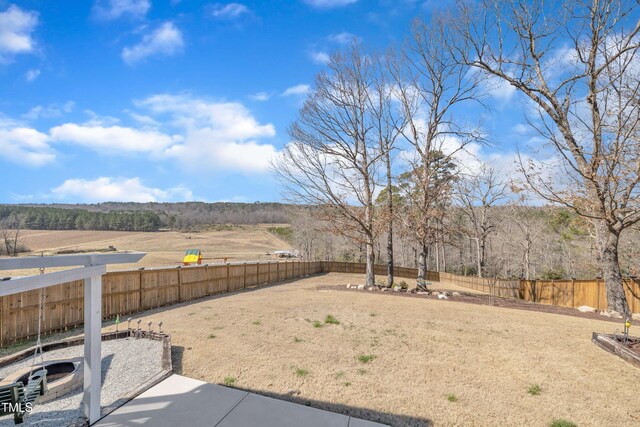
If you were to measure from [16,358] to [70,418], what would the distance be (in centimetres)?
319

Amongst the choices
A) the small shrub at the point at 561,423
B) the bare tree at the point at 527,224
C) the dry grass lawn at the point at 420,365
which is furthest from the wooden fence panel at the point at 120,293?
the bare tree at the point at 527,224

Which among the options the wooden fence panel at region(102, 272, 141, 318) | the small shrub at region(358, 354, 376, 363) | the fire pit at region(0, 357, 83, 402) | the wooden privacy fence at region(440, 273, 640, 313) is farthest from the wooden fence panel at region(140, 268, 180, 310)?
the wooden privacy fence at region(440, 273, 640, 313)

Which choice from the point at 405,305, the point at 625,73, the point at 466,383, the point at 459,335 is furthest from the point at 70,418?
the point at 625,73

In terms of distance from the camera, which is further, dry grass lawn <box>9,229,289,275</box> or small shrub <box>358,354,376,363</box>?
dry grass lawn <box>9,229,289,275</box>

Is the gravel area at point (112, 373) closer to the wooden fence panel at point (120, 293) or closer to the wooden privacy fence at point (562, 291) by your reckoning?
the wooden fence panel at point (120, 293)

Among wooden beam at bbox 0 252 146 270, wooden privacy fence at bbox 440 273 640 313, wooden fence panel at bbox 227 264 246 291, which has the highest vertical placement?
wooden beam at bbox 0 252 146 270

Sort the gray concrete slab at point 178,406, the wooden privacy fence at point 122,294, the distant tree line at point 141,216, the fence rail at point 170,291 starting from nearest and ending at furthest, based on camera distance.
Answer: the gray concrete slab at point 178,406 → the wooden privacy fence at point 122,294 → the fence rail at point 170,291 → the distant tree line at point 141,216

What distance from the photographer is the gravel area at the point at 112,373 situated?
13.1 ft

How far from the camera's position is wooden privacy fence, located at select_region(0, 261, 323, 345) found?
7406 millimetres

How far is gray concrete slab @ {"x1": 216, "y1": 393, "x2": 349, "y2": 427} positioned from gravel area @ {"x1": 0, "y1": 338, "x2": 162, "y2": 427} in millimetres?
1580

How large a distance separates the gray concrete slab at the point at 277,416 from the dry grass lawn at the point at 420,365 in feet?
0.92

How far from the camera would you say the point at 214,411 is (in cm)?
397

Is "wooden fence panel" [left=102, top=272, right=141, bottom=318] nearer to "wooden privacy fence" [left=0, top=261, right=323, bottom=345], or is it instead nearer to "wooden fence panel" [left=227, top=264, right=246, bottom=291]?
"wooden privacy fence" [left=0, top=261, right=323, bottom=345]

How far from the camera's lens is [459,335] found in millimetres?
7414
